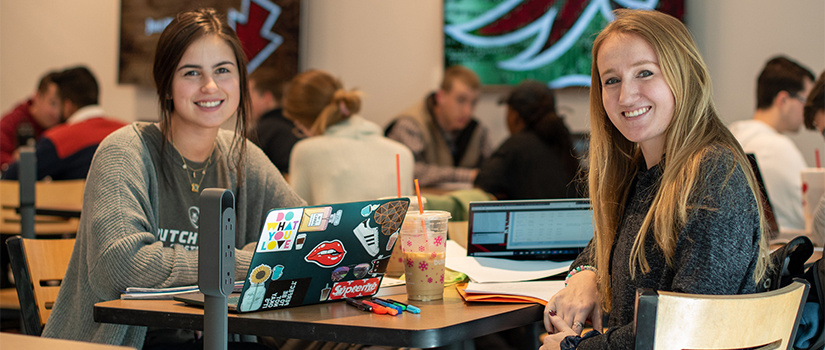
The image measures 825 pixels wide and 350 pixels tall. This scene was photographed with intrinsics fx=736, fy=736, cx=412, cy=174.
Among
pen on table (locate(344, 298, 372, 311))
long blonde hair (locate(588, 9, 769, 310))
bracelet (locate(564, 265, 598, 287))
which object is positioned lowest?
pen on table (locate(344, 298, 372, 311))

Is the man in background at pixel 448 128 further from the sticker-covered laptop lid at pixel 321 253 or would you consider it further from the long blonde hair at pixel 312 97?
the sticker-covered laptop lid at pixel 321 253

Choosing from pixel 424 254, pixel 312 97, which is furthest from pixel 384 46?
pixel 424 254

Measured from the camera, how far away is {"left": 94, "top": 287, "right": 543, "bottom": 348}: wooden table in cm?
118

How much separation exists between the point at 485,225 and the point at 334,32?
398 centimetres

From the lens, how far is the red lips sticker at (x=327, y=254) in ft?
4.30

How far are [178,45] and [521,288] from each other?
3.48 feet

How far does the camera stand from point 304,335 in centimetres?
123

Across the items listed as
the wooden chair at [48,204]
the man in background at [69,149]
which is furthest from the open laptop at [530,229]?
the man in background at [69,149]

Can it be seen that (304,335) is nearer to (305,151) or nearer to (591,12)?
(305,151)

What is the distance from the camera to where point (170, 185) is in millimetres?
1840

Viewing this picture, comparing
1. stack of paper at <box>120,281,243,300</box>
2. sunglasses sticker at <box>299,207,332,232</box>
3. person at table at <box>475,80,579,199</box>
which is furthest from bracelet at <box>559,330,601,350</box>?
person at table at <box>475,80,579,199</box>

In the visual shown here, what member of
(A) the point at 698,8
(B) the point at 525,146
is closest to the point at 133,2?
(B) the point at 525,146

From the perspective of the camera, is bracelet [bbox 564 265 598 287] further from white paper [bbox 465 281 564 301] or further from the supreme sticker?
the supreme sticker

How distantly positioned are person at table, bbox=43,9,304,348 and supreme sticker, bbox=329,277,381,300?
0.79 ft
